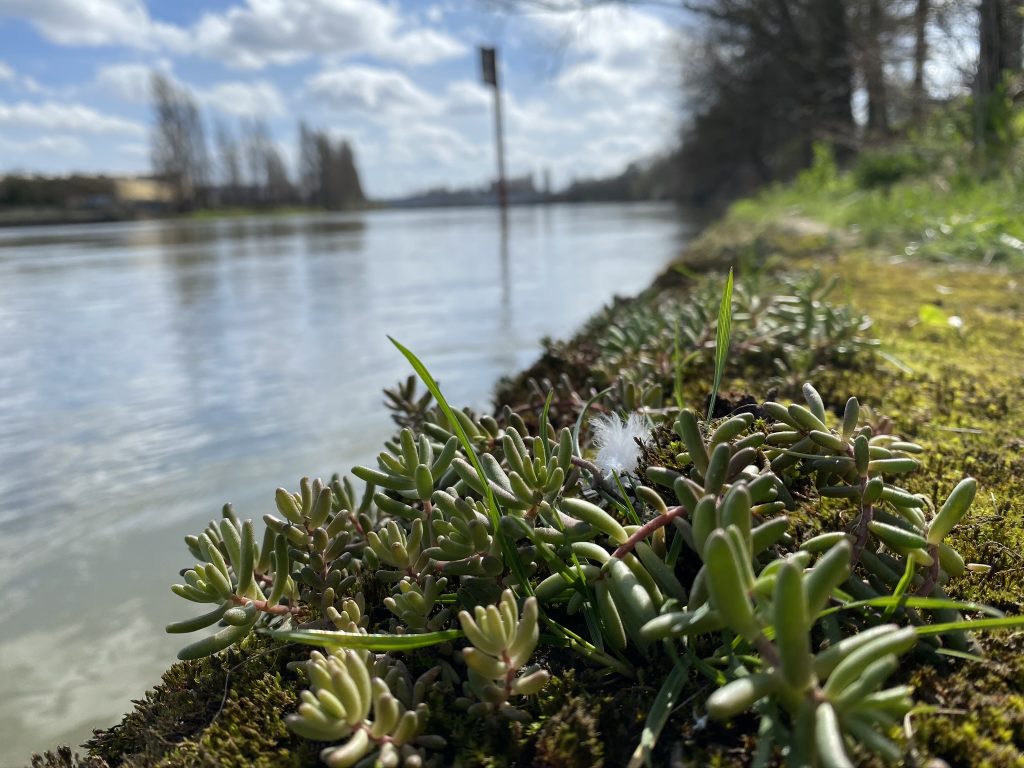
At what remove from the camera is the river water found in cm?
169

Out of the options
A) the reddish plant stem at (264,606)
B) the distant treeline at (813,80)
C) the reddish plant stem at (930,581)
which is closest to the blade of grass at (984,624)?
the reddish plant stem at (930,581)

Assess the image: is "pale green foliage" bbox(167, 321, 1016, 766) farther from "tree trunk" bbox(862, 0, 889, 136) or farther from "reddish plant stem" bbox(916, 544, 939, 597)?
"tree trunk" bbox(862, 0, 889, 136)

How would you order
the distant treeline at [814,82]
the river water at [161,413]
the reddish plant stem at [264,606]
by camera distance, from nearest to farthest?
1. the reddish plant stem at [264,606]
2. the river water at [161,413]
3. the distant treeline at [814,82]

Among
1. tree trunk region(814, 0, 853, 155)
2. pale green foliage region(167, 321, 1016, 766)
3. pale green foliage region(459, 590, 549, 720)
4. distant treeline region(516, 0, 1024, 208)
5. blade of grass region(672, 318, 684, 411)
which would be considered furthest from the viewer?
tree trunk region(814, 0, 853, 155)

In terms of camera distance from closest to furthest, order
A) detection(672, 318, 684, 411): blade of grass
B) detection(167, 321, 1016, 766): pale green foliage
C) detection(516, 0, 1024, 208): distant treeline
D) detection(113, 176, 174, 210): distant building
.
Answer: detection(167, 321, 1016, 766): pale green foliage
detection(672, 318, 684, 411): blade of grass
detection(516, 0, 1024, 208): distant treeline
detection(113, 176, 174, 210): distant building

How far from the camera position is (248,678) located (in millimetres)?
1017

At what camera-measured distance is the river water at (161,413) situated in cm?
169

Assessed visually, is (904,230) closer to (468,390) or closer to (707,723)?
(468,390)

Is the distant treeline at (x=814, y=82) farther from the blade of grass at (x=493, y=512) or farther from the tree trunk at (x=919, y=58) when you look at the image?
the blade of grass at (x=493, y=512)

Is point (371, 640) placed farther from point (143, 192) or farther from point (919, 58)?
point (143, 192)

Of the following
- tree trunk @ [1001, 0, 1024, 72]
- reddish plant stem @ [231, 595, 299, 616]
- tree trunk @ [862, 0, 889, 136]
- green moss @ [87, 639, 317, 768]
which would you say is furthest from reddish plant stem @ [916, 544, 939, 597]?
tree trunk @ [862, 0, 889, 136]

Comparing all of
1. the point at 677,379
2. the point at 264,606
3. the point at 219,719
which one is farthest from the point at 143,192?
the point at 219,719

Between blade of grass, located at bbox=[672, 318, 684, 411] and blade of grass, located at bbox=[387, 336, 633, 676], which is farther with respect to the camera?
blade of grass, located at bbox=[672, 318, 684, 411]

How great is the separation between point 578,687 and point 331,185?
3150 inches
